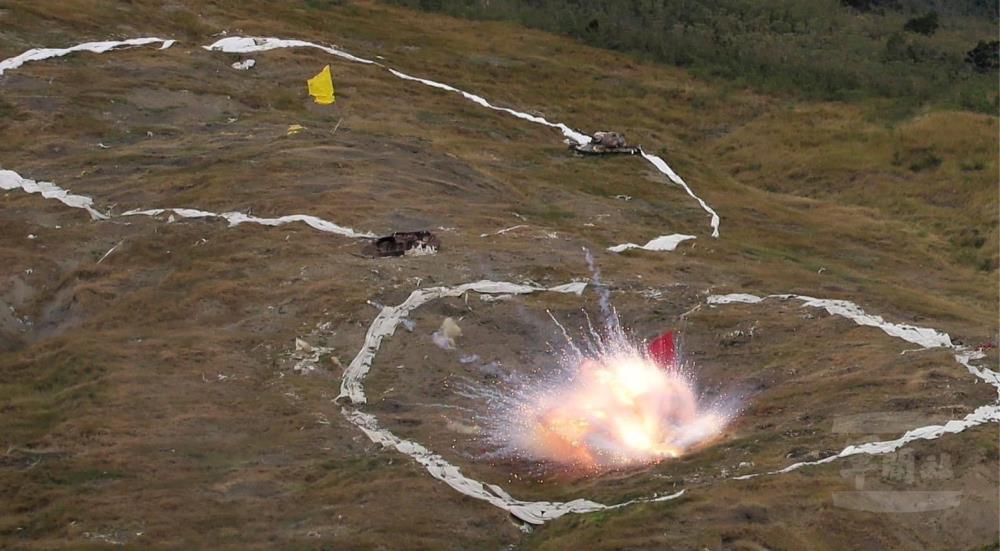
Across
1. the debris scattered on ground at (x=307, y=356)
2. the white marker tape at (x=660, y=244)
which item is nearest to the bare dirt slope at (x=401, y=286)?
the debris scattered on ground at (x=307, y=356)

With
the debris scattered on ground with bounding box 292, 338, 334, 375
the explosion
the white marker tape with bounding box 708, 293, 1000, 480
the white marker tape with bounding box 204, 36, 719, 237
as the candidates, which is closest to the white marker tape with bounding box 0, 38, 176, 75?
the white marker tape with bounding box 204, 36, 719, 237

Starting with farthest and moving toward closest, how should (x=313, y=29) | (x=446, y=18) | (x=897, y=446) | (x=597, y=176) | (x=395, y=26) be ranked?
(x=446, y=18) < (x=395, y=26) < (x=313, y=29) < (x=597, y=176) < (x=897, y=446)

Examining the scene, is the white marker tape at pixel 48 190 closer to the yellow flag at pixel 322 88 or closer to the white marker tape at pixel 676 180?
the yellow flag at pixel 322 88

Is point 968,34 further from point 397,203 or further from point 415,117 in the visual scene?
point 397,203

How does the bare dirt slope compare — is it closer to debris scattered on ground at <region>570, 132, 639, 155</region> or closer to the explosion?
the explosion

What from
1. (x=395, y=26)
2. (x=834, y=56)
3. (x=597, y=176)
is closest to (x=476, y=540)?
(x=597, y=176)
